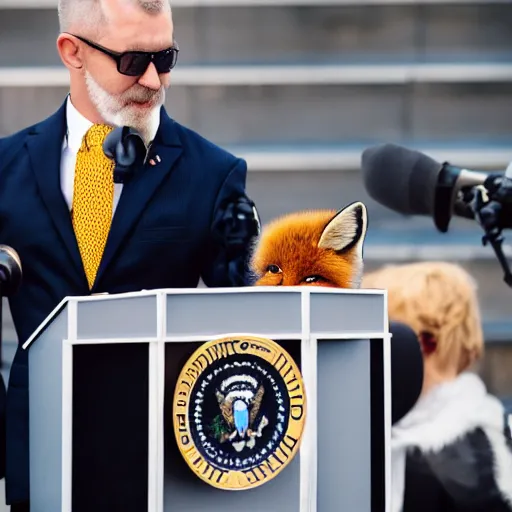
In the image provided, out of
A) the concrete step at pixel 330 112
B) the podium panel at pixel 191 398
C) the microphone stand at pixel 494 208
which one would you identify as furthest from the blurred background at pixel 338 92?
the podium panel at pixel 191 398

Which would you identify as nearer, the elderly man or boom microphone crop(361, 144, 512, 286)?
the elderly man

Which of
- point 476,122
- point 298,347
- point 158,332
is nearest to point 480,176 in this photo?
point 476,122

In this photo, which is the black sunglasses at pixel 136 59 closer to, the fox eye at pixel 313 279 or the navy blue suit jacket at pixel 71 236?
the navy blue suit jacket at pixel 71 236

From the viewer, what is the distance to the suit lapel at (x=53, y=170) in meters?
2.27

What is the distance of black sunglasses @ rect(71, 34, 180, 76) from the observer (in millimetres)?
2244

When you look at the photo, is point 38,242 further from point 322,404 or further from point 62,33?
point 322,404

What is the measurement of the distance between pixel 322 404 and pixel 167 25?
2.71ft

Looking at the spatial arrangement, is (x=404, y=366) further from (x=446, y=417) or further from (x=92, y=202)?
(x=92, y=202)

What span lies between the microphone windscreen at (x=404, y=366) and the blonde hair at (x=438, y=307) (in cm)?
26

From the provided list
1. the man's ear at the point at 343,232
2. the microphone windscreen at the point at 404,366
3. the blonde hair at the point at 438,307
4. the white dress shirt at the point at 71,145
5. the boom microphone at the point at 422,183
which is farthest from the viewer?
the blonde hair at the point at 438,307

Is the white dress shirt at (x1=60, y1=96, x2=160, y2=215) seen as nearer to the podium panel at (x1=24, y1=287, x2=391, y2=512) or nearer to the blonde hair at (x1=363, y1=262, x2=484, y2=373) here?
the podium panel at (x1=24, y1=287, x2=391, y2=512)

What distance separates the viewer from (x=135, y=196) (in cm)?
230

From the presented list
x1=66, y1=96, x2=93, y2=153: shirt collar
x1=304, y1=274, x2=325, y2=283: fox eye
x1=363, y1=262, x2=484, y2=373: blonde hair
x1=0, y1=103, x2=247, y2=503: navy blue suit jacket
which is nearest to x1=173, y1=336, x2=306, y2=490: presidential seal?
x1=304, y1=274, x2=325, y2=283: fox eye

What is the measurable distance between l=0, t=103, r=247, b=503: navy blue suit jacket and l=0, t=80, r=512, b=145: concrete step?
546 millimetres
